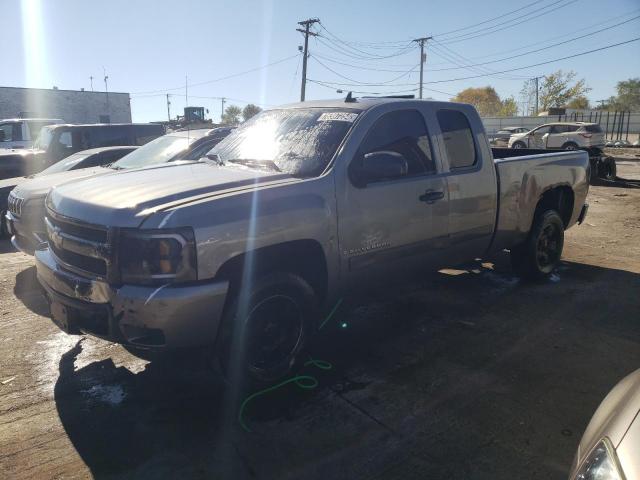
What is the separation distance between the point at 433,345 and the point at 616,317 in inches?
77.4

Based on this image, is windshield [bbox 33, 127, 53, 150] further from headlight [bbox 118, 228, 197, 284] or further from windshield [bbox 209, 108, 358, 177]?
headlight [bbox 118, 228, 197, 284]

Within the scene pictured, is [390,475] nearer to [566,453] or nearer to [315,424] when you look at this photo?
[315,424]

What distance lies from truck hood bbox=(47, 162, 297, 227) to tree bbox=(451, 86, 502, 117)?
317ft

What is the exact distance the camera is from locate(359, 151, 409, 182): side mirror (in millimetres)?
3787

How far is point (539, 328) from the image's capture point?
4.64m

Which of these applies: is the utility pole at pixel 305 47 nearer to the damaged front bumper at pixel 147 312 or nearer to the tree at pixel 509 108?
the damaged front bumper at pixel 147 312

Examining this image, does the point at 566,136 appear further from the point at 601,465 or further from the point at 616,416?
the point at 601,465

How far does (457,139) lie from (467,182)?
1.39 ft

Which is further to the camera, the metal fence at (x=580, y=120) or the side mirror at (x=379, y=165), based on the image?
the metal fence at (x=580, y=120)

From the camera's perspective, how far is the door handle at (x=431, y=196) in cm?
419

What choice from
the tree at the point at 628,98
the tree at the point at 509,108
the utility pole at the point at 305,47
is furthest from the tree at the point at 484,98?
the utility pole at the point at 305,47

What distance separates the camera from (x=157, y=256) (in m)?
2.94

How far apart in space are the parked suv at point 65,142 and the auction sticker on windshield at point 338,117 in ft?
27.8

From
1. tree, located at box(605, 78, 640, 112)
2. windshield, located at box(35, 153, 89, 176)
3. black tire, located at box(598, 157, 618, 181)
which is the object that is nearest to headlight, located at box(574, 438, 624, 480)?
windshield, located at box(35, 153, 89, 176)
